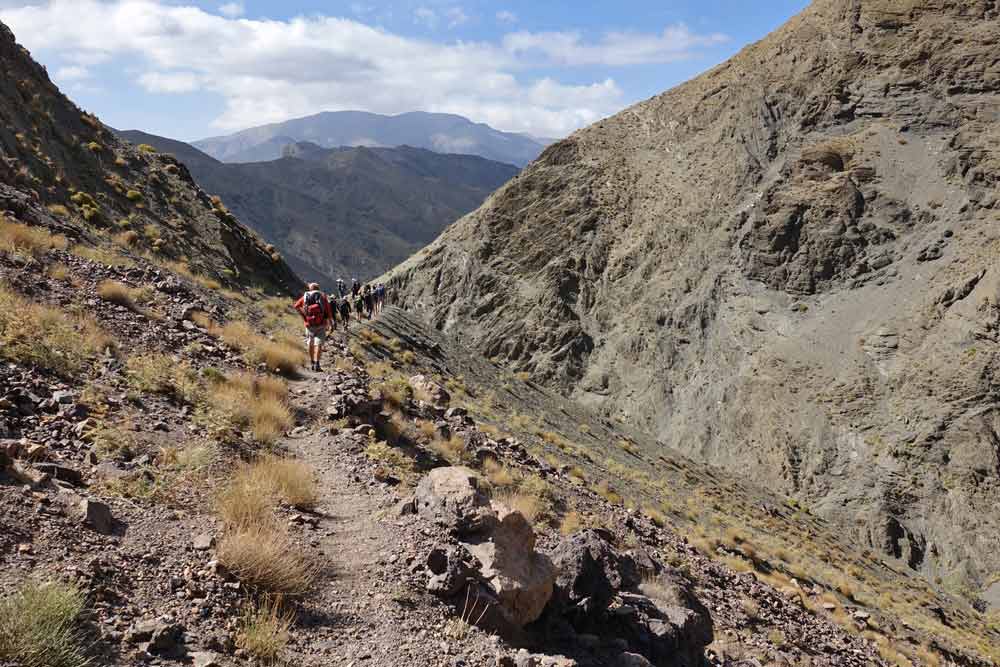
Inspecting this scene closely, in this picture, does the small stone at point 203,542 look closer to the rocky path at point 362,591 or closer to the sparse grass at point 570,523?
the rocky path at point 362,591

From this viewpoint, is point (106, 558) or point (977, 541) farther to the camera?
point (977, 541)

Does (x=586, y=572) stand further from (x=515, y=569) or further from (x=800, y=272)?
(x=800, y=272)

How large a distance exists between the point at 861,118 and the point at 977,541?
105ft

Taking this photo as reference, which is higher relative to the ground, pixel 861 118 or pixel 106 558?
pixel 861 118

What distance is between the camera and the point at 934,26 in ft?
158

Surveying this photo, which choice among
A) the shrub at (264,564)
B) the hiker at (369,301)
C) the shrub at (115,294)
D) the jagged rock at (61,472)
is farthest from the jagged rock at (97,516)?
the hiker at (369,301)

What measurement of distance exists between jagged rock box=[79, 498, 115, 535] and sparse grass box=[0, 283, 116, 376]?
9.47 feet

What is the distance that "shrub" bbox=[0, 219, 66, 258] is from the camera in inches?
379

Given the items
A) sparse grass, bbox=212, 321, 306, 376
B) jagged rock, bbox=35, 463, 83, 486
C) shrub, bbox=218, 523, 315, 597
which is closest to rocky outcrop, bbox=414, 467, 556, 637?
shrub, bbox=218, 523, 315, 597

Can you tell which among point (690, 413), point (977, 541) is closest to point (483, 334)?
point (690, 413)

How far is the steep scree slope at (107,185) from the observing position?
17.2 m

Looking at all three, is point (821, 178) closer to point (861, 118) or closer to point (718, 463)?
point (861, 118)

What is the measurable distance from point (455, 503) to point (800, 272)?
43754 millimetres

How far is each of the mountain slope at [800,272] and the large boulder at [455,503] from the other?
101 ft
